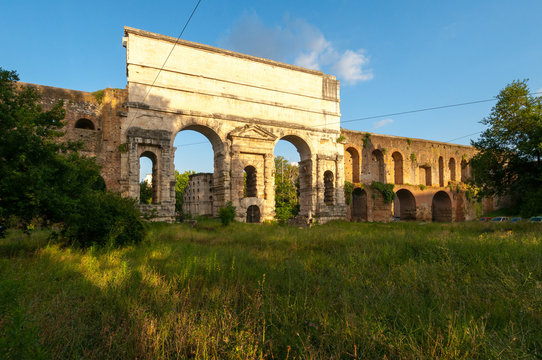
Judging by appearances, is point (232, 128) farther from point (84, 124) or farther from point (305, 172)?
point (84, 124)

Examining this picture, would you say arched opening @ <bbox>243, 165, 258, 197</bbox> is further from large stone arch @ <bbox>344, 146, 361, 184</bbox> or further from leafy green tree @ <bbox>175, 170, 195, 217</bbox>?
leafy green tree @ <bbox>175, 170, 195, 217</bbox>

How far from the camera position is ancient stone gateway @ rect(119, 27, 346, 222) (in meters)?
16.8

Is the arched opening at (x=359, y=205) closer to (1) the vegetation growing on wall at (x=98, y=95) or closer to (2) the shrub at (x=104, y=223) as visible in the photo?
(1) the vegetation growing on wall at (x=98, y=95)

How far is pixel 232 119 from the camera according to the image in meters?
19.2

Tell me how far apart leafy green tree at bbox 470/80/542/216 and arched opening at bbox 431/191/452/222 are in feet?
50.0

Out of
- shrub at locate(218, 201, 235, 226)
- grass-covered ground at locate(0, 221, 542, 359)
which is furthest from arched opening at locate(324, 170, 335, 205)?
grass-covered ground at locate(0, 221, 542, 359)

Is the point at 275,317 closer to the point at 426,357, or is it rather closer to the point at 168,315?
the point at 168,315

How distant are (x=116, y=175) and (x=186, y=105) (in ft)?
18.5

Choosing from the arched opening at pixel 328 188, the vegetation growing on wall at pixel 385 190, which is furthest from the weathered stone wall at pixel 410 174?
the arched opening at pixel 328 188

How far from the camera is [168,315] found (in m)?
3.04

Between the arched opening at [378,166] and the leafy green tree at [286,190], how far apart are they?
7.83 m

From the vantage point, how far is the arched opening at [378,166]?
2684 centimetres

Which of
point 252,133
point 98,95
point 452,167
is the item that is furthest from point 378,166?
point 98,95

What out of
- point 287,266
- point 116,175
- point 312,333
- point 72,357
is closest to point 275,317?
point 312,333
